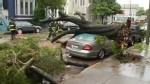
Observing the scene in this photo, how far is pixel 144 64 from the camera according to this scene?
466 inches

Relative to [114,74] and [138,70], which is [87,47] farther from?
[114,74]

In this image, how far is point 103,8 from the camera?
152ft

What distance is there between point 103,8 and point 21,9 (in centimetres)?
1634

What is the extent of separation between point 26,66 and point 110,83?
2696mm

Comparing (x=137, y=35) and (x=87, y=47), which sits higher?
(x=137, y=35)

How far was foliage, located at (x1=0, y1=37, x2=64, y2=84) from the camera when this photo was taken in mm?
6699

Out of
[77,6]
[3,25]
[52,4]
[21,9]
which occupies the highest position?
[77,6]

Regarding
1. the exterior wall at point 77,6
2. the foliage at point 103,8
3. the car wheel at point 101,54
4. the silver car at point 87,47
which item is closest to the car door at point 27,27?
the exterior wall at point 77,6

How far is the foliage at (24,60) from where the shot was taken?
6699 millimetres

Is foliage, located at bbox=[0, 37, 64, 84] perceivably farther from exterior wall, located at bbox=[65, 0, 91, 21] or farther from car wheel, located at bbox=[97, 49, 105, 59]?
exterior wall, located at bbox=[65, 0, 91, 21]

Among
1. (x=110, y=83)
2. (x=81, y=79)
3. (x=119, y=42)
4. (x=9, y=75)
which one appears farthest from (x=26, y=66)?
(x=119, y=42)

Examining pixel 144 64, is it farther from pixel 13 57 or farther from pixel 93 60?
pixel 13 57

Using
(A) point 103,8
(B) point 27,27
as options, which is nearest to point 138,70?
(B) point 27,27

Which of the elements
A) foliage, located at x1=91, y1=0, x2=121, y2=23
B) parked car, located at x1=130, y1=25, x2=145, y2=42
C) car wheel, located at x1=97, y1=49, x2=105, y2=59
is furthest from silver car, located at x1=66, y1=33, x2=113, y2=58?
foliage, located at x1=91, y1=0, x2=121, y2=23
